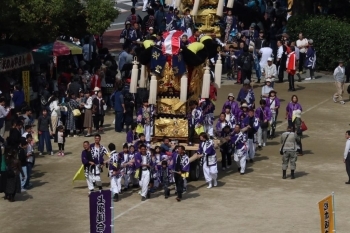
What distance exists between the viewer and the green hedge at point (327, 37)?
4278 centimetres

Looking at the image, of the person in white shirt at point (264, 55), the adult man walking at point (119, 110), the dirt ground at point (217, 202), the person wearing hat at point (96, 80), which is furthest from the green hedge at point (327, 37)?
the adult man walking at point (119, 110)

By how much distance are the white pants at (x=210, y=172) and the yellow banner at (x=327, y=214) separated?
25.2ft

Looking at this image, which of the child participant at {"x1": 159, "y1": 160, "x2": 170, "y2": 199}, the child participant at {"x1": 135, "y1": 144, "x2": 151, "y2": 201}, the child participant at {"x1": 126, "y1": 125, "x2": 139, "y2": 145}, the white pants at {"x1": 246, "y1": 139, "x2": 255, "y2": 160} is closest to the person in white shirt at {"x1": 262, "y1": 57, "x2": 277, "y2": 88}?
the white pants at {"x1": 246, "y1": 139, "x2": 255, "y2": 160}

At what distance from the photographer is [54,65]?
4038 cm

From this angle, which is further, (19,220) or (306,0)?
(306,0)

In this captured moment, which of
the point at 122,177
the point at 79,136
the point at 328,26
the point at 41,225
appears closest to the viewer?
the point at 41,225

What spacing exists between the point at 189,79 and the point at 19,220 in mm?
6297

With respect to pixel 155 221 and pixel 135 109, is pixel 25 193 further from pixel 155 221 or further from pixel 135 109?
pixel 135 109

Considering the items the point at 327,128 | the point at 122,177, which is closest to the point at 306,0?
the point at 327,128

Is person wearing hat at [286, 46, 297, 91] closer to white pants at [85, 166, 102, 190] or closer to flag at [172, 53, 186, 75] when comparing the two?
flag at [172, 53, 186, 75]

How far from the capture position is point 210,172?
2945 cm

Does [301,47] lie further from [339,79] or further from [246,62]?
[339,79]

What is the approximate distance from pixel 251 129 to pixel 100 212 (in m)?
10.6

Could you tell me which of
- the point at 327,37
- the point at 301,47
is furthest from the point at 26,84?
the point at 327,37
